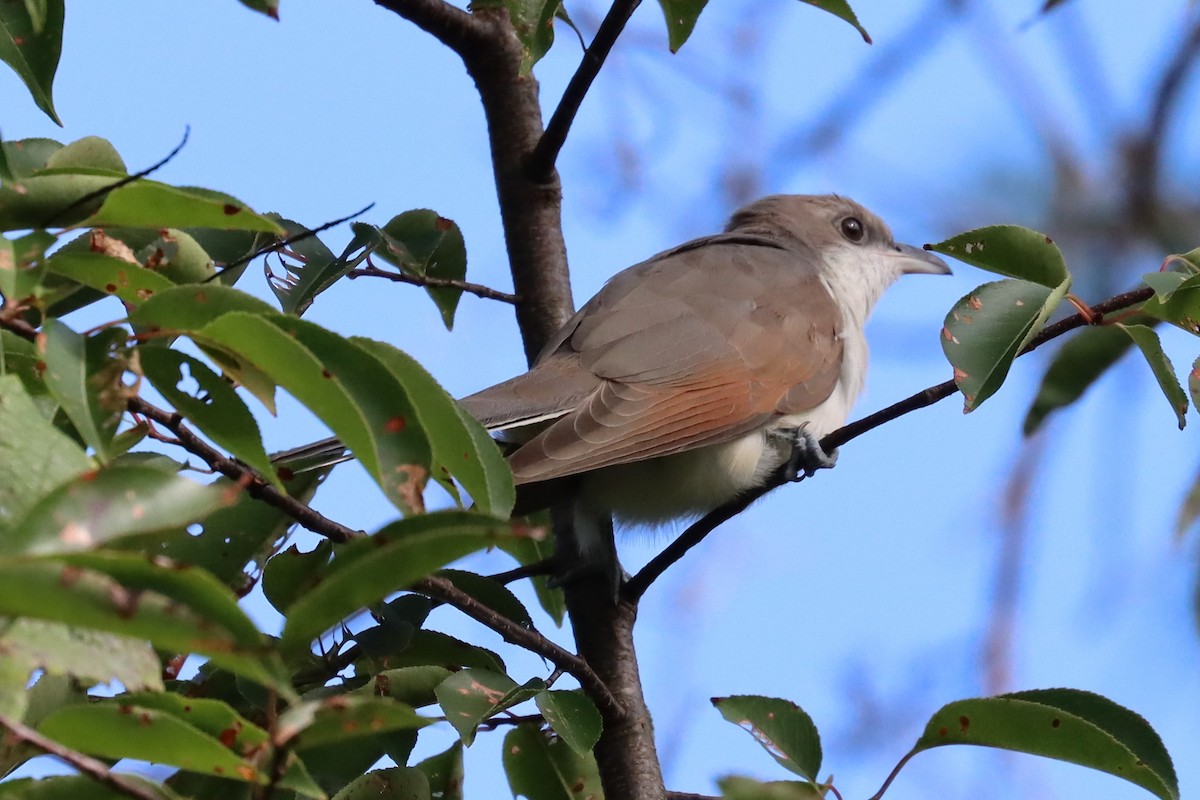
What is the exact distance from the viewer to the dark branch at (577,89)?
2.50m

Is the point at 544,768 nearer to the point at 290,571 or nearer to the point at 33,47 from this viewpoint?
the point at 290,571

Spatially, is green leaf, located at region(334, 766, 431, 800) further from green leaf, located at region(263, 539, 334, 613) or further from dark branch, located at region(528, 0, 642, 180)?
dark branch, located at region(528, 0, 642, 180)

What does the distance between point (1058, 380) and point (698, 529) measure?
927 mm

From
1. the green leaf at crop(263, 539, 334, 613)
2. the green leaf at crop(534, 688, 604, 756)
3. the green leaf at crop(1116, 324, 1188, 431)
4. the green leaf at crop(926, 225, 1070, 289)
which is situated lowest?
the green leaf at crop(534, 688, 604, 756)

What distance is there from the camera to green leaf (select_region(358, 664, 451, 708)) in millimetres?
2148

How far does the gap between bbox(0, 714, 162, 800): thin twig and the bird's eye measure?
13.2 feet

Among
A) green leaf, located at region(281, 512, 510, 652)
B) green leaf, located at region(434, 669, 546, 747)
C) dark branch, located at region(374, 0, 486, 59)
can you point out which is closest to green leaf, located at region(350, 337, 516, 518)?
green leaf, located at region(281, 512, 510, 652)

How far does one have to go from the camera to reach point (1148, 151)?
6359 millimetres

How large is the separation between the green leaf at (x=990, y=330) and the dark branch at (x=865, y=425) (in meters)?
0.06

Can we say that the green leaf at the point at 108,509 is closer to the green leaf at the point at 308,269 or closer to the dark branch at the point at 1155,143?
the green leaf at the point at 308,269

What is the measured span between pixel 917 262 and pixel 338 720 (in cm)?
407

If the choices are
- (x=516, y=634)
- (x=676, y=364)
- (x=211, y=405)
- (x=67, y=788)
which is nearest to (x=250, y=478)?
(x=211, y=405)

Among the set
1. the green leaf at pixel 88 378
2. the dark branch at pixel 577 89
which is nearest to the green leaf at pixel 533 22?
the dark branch at pixel 577 89

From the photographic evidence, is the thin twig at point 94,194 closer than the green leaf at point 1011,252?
Yes
